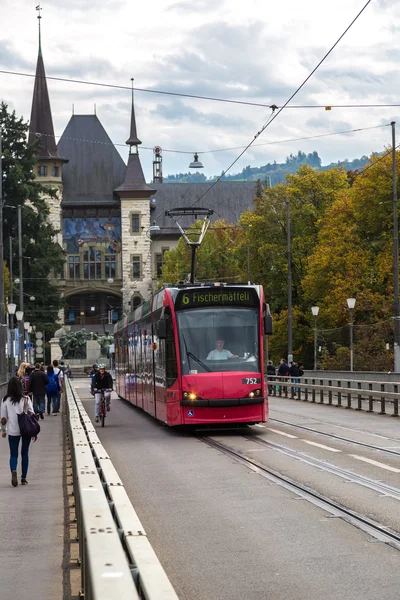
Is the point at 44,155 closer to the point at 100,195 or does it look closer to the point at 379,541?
the point at 100,195

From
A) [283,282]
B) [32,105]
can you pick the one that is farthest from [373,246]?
[32,105]

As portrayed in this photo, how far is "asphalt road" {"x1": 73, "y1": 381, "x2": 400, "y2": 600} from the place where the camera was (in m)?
7.89

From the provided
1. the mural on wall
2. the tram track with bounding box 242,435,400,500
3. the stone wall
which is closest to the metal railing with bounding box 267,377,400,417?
the tram track with bounding box 242,435,400,500

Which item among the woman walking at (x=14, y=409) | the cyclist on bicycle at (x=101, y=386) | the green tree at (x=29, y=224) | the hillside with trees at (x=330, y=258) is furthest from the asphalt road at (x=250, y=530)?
the green tree at (x=29, y=224)

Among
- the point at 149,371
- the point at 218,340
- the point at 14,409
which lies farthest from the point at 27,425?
the point at 149,371

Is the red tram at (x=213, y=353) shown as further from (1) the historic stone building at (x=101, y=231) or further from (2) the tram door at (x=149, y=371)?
(1) the historic stone building at (x=101, y=231)

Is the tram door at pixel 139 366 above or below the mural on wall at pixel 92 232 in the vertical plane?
below

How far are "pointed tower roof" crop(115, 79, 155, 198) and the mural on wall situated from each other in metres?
4.19

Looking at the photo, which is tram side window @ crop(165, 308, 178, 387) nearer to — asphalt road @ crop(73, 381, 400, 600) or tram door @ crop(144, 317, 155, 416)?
asphalt road @ crop(73, 381, 400, 600)

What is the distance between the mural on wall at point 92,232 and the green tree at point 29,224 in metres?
55.2

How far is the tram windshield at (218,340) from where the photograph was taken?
22734mm

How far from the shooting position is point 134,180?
141 m

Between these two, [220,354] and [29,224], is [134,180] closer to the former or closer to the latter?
[29,224]

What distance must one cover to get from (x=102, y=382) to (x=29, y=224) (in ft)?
181
